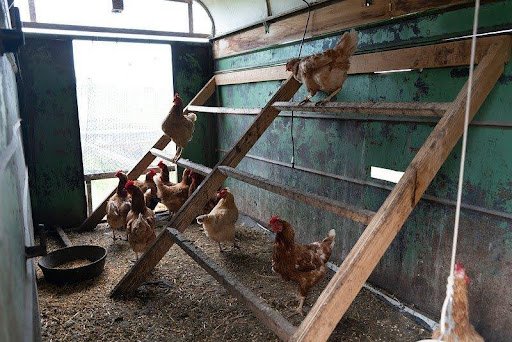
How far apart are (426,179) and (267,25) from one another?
2.43m

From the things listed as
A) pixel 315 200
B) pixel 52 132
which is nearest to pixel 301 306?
pixel 315 200

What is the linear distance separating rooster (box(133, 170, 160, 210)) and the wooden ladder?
1301 mm

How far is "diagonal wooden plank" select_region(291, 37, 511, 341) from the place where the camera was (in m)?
1.24

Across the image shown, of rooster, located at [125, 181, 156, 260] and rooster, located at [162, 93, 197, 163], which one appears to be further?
rooster, located at [162, 93, 197, 163]

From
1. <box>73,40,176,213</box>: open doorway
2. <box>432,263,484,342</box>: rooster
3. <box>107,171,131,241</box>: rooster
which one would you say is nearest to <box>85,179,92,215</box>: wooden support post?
<box>73,40,176,213</box>: open doorway

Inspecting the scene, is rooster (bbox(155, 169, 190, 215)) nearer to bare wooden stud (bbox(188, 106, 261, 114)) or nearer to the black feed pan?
bare wooden stud (bbox(188, 106, 261, 114))

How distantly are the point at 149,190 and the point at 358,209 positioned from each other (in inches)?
105

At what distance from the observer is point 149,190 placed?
3.69m

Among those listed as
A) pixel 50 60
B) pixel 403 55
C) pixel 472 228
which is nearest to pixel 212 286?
pixel 472 228

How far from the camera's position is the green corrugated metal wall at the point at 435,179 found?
175 cm

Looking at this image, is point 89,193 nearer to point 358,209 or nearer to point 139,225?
point 139,225

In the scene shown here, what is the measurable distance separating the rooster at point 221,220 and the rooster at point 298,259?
92 centimetres

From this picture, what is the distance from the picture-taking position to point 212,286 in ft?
8.52

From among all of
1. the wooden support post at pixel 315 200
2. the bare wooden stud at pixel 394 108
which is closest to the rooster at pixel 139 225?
the wooden support post at pixel 315 200
